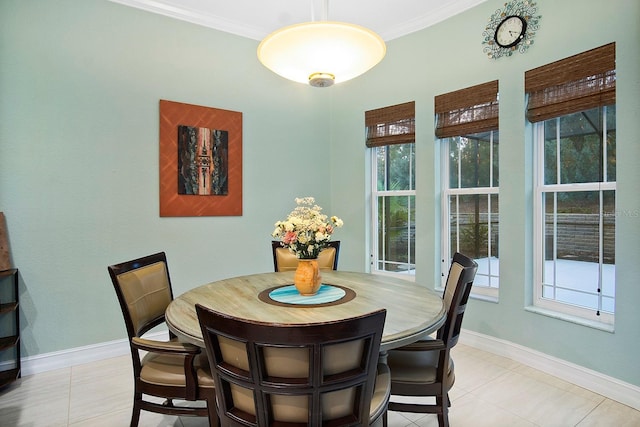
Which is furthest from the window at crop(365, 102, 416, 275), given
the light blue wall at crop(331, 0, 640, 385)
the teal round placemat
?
the teal round placemat

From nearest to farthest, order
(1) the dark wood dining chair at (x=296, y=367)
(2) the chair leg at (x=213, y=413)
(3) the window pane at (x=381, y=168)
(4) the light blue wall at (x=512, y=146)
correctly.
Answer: (1) the dark wood dining chair at (x=296, y=367)
(2) the chair leg at (x=213, y=413)
(4) the light blue wall at (x=512, y=146)
(3) the window pane at (x=381, y=168)

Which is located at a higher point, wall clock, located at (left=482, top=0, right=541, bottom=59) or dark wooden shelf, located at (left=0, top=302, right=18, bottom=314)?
wall clock, located at (left=482, top=0, right=541, bottom=59)

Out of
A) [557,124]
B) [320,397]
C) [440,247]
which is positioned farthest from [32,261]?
[557,124]

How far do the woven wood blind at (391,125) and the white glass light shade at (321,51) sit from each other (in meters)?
1.68

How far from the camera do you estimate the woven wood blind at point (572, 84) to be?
2.48m

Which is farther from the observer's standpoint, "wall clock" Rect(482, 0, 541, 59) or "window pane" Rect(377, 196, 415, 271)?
"window pane" Rect(377, 196, 415, 271)

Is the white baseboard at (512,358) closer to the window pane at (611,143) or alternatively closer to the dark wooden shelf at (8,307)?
the dark wooden shelf at (8,307)

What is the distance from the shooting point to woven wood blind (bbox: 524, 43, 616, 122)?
2.48 meters

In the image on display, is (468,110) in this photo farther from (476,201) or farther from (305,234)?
(305,234)

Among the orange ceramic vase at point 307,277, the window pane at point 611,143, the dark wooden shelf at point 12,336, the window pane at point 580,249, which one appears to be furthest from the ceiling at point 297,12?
the dark wooden shelf at point 12,336

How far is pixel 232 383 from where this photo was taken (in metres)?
1.26

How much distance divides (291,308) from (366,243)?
2532 mm

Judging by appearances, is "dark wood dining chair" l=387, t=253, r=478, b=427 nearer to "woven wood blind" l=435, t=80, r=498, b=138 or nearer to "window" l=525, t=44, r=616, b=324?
"window" l=525, t=44, r=616, b=324

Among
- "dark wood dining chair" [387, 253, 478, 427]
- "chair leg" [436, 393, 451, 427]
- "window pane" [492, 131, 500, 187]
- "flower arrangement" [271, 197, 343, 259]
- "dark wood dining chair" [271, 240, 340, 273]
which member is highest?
"window pane" [492, 131, 500, 187]
